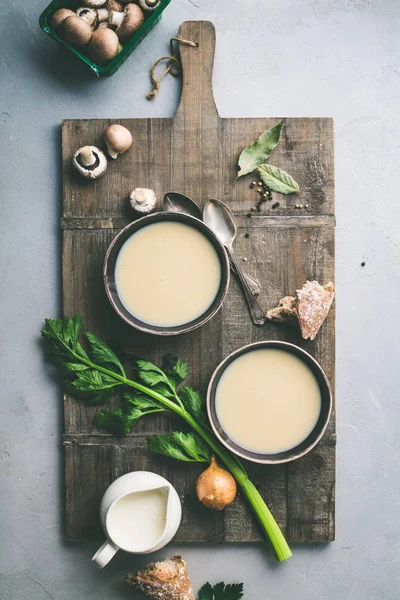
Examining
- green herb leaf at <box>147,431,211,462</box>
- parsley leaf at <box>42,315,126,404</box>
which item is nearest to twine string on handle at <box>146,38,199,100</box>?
parsley leaf at <box>42,315,126,404</box>

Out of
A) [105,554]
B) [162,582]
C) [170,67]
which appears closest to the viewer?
[105,554]

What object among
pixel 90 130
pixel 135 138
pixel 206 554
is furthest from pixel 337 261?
pixel 206 554

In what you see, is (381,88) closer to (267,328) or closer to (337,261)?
(337,261)

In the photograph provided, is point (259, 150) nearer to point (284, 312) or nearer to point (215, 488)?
point (284, 312)

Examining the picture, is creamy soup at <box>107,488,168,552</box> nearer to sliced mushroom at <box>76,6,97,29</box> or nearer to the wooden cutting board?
the wooden cutting board

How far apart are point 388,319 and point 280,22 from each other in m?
0.89

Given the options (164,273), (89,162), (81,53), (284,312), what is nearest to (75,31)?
(81,53)

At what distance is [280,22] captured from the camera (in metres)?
1.60

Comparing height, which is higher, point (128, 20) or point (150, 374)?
point (128, 20)

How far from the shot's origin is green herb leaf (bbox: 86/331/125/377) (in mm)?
1519

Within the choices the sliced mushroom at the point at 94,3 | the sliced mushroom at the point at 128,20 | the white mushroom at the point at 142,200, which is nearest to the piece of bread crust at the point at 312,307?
the white mushroom at the point at 142,200

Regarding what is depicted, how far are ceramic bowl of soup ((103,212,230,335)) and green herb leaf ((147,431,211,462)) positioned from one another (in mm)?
302

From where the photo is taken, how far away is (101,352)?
4.98 feet

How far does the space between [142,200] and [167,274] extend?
0.22 metres
